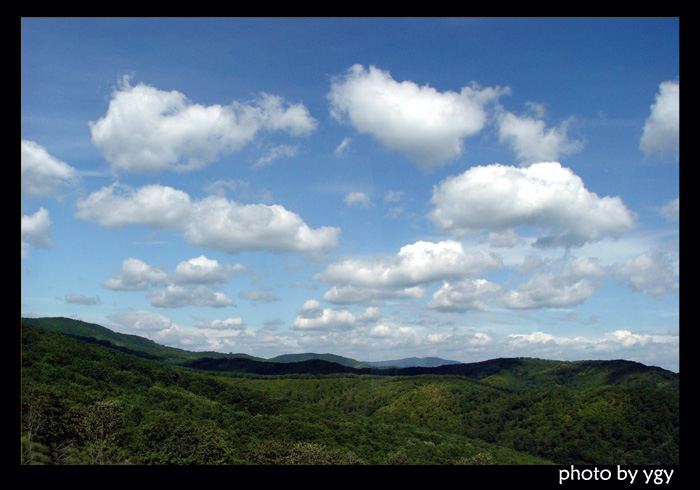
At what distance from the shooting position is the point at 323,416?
7738 centimetres

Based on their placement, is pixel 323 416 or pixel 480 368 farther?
pixel 480 368

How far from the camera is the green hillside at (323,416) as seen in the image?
3581cm

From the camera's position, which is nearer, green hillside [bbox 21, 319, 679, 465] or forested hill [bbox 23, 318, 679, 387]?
green hillside [bbox 21, 319, 679, 465]

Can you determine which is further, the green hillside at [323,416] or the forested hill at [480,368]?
the forested hill at [480,368]

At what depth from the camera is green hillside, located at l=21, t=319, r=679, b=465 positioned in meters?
35.8

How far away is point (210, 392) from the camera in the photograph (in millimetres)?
77812

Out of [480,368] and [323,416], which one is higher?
[323,416]

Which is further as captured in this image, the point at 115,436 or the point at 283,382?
the point at 283,382
